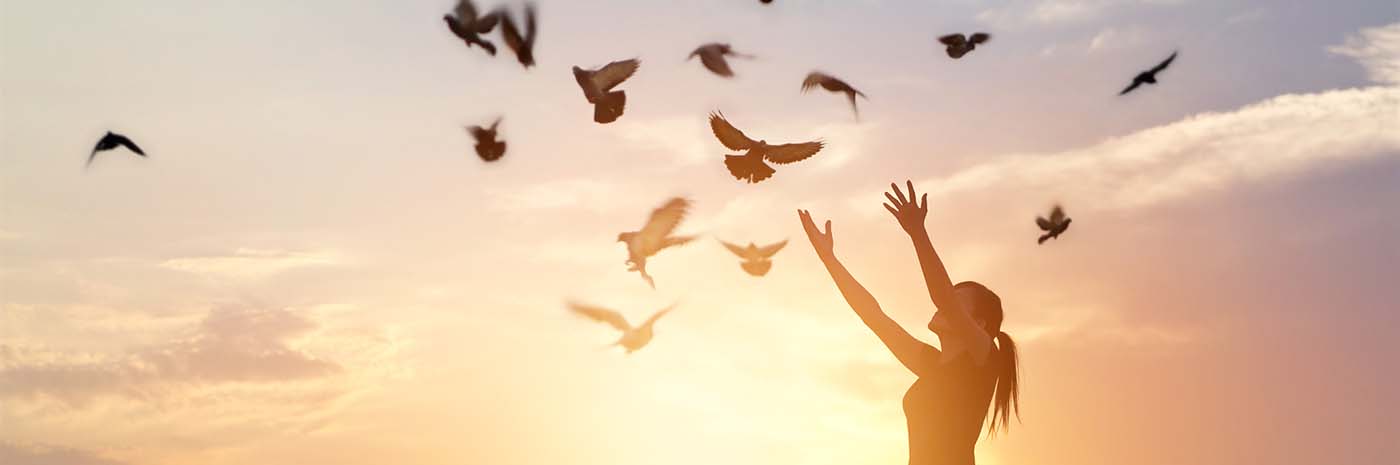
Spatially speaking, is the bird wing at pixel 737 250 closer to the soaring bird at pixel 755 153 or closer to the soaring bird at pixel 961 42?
the soaring bird at pixel 755 153

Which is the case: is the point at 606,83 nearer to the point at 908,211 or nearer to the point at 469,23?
the point at 469,23

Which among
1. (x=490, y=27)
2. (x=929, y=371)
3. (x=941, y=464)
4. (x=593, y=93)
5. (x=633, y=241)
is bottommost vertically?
(x=941, y=464)

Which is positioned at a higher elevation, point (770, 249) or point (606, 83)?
point (606, 83)

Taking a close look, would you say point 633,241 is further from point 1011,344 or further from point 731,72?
point 1011,344

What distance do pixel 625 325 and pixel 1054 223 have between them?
8.16 meters

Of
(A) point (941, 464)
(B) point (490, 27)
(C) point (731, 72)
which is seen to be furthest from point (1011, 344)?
(B) point (490, 27)

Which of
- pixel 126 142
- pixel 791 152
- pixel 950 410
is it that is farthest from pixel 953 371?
pixel 126 142

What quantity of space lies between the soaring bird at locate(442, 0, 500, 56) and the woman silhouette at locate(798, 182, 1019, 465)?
27.5ft

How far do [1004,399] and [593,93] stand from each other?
7726 mm

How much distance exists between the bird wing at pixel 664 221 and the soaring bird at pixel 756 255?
38.7 inches

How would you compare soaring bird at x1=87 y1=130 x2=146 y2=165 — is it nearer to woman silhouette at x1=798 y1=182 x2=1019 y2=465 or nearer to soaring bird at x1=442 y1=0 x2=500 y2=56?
soaring bird at x1=442 y1=0 x2=500 y2=56

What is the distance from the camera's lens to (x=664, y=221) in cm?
1415

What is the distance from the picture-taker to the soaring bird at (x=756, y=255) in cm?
1482

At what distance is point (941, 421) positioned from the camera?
327 inches
